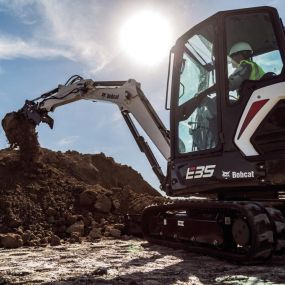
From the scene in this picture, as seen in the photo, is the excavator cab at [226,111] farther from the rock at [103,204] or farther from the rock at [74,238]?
the rock at [103,204]

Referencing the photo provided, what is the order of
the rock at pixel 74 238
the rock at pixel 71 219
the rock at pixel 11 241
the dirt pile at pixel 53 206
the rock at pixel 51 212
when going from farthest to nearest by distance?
the rock at pixel 51 212 < the rock at pixel 71 219 < the dirt pile at pixel 53 206 < the rock at pixel 74 238 < the rock at pixel 11 241

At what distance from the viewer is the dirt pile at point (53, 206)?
9.81 m

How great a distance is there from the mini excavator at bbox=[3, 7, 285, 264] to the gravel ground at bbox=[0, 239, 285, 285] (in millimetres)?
276

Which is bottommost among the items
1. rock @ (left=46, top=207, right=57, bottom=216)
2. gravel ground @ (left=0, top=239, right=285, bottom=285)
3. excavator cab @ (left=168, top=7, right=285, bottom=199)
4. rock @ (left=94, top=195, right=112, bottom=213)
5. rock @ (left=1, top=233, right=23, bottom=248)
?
gravel ground @ (left=0, top=239, right=285, bottom=285)

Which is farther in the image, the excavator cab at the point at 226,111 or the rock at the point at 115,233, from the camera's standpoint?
the rock at the point at 115,233

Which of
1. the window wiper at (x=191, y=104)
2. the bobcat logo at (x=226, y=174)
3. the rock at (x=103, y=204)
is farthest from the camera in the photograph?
the rock at (x=103, y=204)

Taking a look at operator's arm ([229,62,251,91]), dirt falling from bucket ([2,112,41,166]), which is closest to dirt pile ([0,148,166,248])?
dirt falling from bucket ([2,112,41,166])

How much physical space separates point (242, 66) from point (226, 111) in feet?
2.03

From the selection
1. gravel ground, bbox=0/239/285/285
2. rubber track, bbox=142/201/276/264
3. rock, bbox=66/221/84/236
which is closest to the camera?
gravel ground, bbox=0/239/285/285

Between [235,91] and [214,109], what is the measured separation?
367 mm

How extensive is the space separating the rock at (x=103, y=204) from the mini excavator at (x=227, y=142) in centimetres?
392

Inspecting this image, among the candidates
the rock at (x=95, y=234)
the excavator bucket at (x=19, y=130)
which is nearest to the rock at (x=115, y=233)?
the rock at (x=95, y=234)

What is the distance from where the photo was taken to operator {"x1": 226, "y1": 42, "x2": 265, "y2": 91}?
6.11 metres

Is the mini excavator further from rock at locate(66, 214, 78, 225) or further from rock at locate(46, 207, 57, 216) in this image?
rock at locate(46, 207, 57, 216)
